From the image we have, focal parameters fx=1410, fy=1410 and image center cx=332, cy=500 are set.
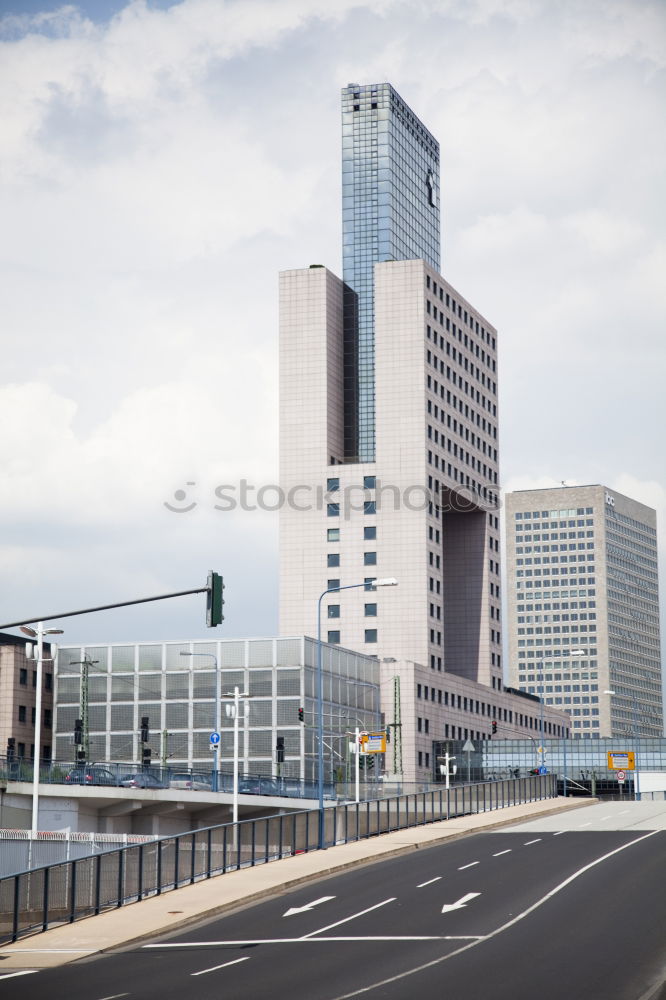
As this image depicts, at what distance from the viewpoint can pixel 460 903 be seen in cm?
3484

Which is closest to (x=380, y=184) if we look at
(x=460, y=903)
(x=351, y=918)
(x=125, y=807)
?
(x=125, y=807)

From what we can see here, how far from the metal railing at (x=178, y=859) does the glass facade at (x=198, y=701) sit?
5013cm

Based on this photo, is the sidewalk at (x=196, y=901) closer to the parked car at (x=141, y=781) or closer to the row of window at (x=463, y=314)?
the parked car at (x=141, y=781)

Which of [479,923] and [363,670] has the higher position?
[363,670]

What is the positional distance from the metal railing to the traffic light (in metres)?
7.27

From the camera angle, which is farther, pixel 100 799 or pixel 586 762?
pixel 586 762

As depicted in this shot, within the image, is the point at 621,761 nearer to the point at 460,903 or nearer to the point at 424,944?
the point at 460,903

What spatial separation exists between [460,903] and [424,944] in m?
6.36

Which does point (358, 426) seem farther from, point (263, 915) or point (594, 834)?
point (263, 915)

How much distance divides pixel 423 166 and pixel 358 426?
184 ft

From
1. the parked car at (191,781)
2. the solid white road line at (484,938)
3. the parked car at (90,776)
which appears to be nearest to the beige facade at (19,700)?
the parked car at (191,781)

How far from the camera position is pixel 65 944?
103ft

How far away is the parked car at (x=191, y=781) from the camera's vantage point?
86.1 meters

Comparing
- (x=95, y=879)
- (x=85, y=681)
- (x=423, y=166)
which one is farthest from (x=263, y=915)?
(x=423, y=166)
